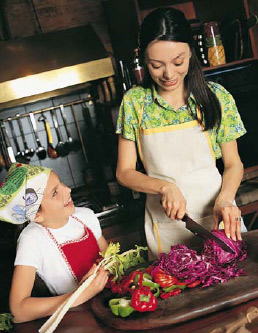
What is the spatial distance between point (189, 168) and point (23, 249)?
88 centimetres

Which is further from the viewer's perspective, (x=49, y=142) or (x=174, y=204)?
(x=49, y=142)

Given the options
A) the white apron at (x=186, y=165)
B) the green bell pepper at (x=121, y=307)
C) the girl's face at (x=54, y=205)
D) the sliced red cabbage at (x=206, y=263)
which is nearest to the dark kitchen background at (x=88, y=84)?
the white apron at (x=186, y=165)

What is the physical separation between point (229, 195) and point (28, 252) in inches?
36.5

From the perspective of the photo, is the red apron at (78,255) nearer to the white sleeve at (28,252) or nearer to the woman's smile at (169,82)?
the white sleeve at (28,252)

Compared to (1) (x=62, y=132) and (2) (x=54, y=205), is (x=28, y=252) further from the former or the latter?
(1) (x=62, y=132)

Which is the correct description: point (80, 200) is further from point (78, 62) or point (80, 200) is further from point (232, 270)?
point (232, 270)

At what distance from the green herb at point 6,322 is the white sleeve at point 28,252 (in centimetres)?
22

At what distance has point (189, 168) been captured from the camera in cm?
214

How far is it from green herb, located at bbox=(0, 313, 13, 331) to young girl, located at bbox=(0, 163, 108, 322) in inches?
1.0

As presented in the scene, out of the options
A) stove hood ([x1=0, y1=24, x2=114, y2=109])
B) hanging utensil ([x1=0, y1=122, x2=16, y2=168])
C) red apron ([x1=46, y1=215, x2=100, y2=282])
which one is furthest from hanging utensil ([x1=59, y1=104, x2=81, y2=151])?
red apron ([x1=46, y1=215, x2=100, y2=282])

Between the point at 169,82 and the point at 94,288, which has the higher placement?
the point at 169,82

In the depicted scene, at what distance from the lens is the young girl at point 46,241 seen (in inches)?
65.5

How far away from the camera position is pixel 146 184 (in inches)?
76.4

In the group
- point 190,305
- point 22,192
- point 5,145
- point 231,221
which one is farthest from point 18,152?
point 190,305
